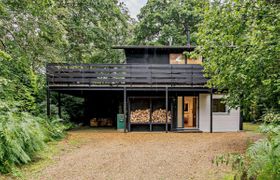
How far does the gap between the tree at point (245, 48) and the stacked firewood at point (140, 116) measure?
18.3ft

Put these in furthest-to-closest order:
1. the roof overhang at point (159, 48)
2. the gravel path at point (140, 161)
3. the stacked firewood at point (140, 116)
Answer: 1. the roof overhang at point (159, 48)
2. the stacked firewood at point (140, 116)
3. the gravel path at point (140, 161)

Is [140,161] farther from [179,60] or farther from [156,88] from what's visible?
[179,60]

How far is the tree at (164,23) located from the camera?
26.1 m

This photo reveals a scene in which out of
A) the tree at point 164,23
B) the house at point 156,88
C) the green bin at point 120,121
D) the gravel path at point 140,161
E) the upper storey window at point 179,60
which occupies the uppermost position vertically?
the tree at point 164,23

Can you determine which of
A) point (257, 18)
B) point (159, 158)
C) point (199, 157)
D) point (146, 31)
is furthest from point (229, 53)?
point (146, 31)


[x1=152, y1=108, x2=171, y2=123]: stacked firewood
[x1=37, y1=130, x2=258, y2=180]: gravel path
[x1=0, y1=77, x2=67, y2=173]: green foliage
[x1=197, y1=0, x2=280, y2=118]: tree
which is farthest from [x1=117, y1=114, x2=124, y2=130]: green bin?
[x1=0, y1=77, x2=67, y2=173]: green foliage

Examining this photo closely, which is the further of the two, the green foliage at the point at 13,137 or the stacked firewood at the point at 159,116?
the stacked firewood at the point at 159,116

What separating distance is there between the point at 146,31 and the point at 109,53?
29.8 feet

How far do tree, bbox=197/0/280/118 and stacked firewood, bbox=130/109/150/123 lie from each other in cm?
559

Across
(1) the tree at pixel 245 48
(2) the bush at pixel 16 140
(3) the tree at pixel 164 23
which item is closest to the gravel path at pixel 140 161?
(2) the bush at pixel 16 140

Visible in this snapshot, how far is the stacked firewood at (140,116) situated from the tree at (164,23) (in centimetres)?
1304

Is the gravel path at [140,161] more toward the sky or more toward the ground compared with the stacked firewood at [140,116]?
more toward the ground

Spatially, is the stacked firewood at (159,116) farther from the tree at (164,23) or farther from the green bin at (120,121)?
the tree at (164,23)

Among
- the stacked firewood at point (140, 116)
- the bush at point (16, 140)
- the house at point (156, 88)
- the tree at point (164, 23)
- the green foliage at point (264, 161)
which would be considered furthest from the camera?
the tree at point (164, 23)
